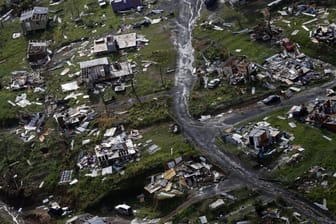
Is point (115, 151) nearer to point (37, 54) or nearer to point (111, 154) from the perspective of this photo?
point (111, 154)

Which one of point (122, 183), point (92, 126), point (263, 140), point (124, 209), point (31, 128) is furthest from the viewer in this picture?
point (31, 128)

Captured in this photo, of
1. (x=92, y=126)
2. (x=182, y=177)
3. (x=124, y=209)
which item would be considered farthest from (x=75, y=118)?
(x=182, y=177)

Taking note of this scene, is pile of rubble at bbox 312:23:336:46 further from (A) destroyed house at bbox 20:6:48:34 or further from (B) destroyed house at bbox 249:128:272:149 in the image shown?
(A) destroyed house at bbox 20:6:48:34

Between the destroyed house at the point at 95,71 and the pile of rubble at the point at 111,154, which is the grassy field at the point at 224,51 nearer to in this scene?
the pile of rubble at the point at 111,154

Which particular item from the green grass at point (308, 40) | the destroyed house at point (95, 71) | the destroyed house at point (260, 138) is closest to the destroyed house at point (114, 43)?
the destroyed house at point (95, 71)

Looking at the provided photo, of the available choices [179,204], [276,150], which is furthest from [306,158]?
[179,204]

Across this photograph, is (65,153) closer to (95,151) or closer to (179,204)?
(95,151)
